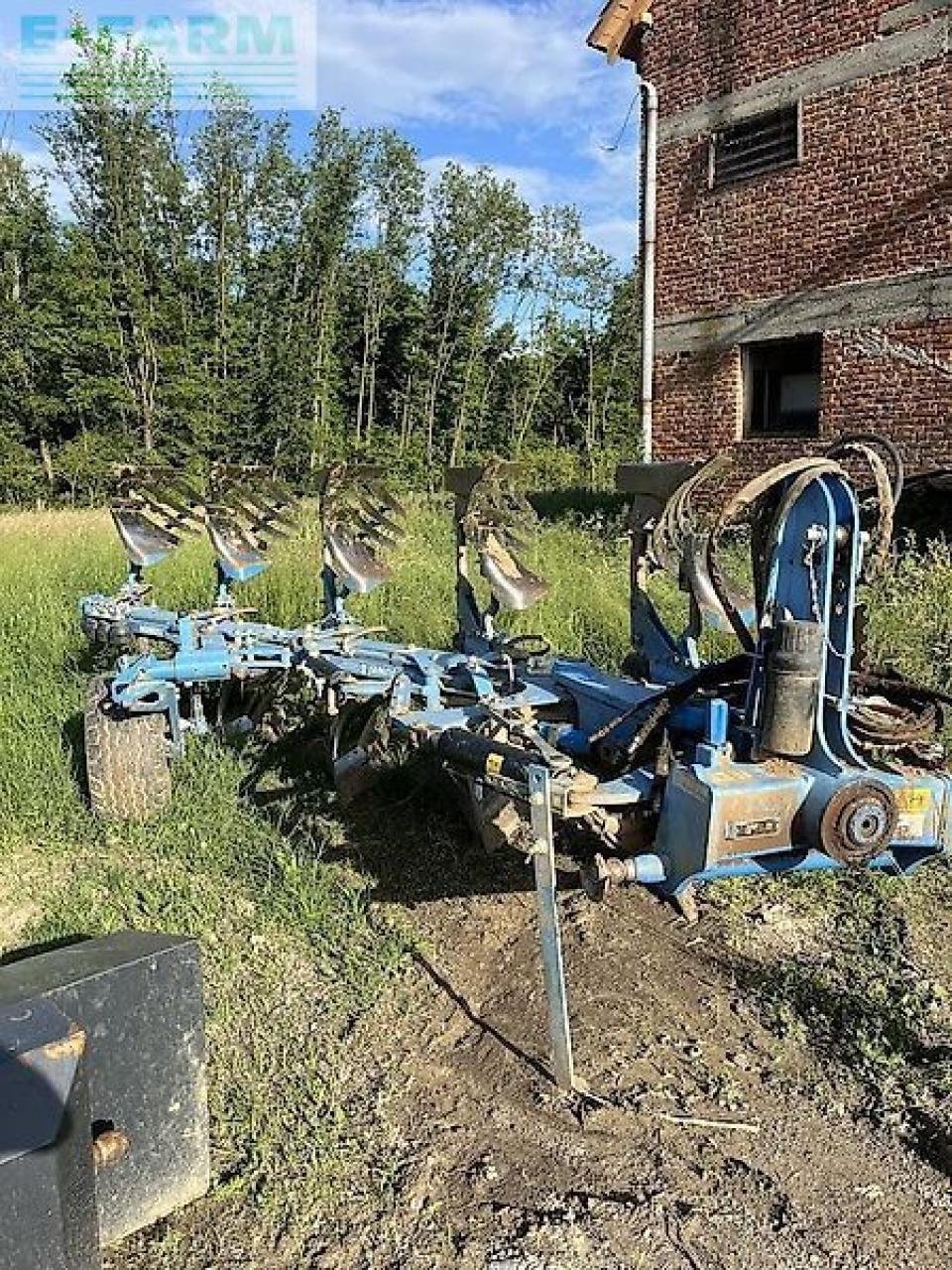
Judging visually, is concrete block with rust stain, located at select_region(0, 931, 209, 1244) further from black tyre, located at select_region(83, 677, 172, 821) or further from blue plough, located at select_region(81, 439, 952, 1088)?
black tyre, located at select_region(83, 677, 172, 821)

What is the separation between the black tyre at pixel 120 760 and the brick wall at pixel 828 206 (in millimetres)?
8434

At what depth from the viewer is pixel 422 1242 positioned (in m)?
2.82

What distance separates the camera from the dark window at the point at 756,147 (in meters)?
11.8

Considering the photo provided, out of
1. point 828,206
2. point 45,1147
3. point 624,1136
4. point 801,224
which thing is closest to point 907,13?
point 828,206

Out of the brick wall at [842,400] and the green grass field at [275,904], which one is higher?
the brick wall at [842,400]

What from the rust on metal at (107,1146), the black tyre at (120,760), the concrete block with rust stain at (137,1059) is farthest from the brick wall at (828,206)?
the rust on metal at (107,1146)

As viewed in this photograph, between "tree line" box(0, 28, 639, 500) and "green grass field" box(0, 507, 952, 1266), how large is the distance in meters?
22.6

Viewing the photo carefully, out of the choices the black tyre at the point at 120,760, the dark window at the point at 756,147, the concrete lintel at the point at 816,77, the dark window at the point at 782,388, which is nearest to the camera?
the black tyre at the point at 120,760

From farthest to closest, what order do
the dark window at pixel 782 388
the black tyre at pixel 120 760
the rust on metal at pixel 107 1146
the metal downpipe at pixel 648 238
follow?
the metal downpipe at pixel 648 238 < the dark window at pixel 782 388 < the black tyre at pixel 120 760 < the rust on metal at pixel 107 1146

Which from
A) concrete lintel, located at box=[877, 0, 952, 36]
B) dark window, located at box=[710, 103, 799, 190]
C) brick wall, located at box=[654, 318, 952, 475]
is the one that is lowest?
brick wall, located at box=[654, 318, 952, 475]

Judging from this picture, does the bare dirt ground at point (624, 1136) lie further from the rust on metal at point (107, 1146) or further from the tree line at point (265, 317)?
the tree line at point (265, 317)

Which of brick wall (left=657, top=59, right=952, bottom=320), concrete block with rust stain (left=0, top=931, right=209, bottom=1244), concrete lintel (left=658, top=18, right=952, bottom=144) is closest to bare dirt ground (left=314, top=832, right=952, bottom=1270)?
concrete block with rust stain (left=0, top=931, right=209, bottom=1244)

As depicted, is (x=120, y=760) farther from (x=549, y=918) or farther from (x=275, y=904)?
(x=549, y=918)

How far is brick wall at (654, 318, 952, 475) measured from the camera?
35.0 ft
